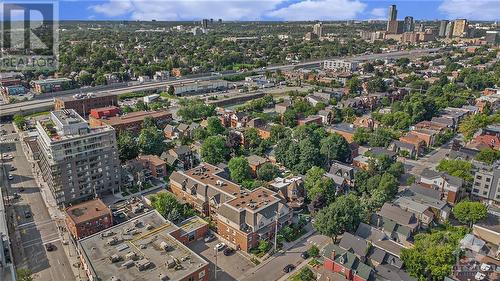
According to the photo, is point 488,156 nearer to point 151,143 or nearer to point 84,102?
point 151,143

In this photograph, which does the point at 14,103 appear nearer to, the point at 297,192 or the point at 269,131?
the point at 269,131

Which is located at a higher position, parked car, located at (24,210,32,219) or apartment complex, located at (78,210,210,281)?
apartment complex, located at (78,210,210,281)

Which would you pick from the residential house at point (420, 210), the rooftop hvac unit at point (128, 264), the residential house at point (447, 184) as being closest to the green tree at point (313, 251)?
the residential house at point (420, 210)

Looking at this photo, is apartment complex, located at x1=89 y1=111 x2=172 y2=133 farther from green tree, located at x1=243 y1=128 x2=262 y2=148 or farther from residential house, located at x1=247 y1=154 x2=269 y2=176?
residential house, located at x1=247 y1=154 x2=269 y2=176

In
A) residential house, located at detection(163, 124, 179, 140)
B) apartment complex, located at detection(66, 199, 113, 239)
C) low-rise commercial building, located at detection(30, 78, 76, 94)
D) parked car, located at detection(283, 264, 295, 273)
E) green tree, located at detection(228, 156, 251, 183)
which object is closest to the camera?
parked car, located at detection(283, 264, 295, 273)

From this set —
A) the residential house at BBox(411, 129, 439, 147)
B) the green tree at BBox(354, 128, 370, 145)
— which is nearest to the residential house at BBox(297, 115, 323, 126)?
the green tree at BBox(354, 128, 370, 145)

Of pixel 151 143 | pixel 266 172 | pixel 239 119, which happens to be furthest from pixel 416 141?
pixel 151 143
